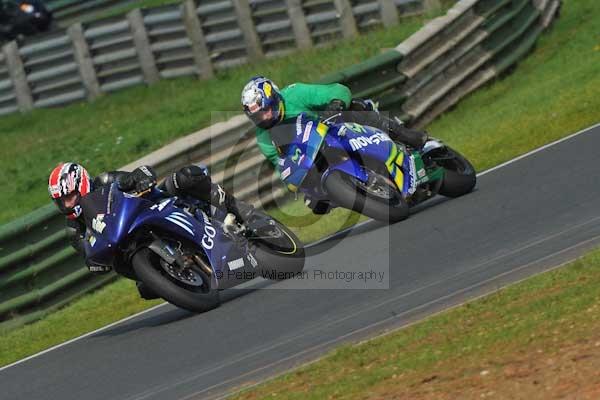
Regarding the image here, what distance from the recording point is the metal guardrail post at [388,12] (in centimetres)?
1868

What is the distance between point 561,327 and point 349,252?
4.26 m

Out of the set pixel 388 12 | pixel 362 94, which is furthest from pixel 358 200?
pixel 388 12

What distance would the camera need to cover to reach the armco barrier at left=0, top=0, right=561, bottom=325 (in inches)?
495

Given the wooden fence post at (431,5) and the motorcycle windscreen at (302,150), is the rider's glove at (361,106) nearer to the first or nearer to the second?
the motorcycle windscreen at (302,150)

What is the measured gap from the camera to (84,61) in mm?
21031

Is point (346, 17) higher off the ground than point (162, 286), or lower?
higher

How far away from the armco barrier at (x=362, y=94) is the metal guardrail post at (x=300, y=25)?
10.1ft

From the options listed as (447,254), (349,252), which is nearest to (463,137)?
(349,252)

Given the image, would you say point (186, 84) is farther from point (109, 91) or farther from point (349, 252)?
point (349, 252)

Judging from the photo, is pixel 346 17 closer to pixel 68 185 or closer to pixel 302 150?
pixel 302 150

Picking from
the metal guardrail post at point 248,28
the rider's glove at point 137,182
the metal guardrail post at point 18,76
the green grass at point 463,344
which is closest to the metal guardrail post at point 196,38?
the metal guardrail post at point 248,28

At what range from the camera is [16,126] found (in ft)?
70.4

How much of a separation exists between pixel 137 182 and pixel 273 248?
4.00 ft

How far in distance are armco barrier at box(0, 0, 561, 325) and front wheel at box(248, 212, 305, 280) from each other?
10.0ft
